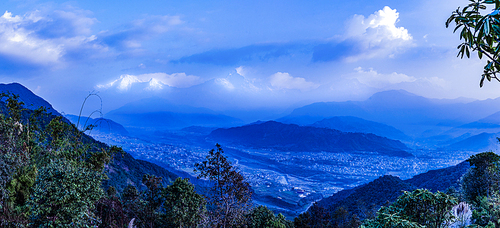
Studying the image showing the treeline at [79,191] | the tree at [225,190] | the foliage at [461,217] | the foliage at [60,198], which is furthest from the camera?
the tree at [225,190]

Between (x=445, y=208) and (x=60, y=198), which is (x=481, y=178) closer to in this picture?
(x=445, y=208)

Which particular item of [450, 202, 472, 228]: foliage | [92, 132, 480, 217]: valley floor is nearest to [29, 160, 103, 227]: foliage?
[450, 202, 472, 228]: foliage

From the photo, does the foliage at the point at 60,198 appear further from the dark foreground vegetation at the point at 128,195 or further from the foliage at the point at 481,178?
the foliage at the point at 481,178

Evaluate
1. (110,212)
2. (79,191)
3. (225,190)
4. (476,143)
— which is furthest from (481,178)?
(476,143)

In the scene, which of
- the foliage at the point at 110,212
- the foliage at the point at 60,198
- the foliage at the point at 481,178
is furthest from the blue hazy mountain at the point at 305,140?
the foliage at the point at 60,198

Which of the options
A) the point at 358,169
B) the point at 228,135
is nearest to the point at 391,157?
the point at 358,169

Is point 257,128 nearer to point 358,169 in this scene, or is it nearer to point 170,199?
point 358,169

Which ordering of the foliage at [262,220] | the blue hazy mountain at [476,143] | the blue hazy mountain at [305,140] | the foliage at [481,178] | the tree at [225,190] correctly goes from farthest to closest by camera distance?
the blue hazy mountain at [476,143] < the blue hazy mountain at [305,140] < the foliage at [481,178] < the foliage at [262,220] < the tree at [225,190]

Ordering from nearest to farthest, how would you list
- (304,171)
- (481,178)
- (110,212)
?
(110,212)
(481,178)
(304,171)
